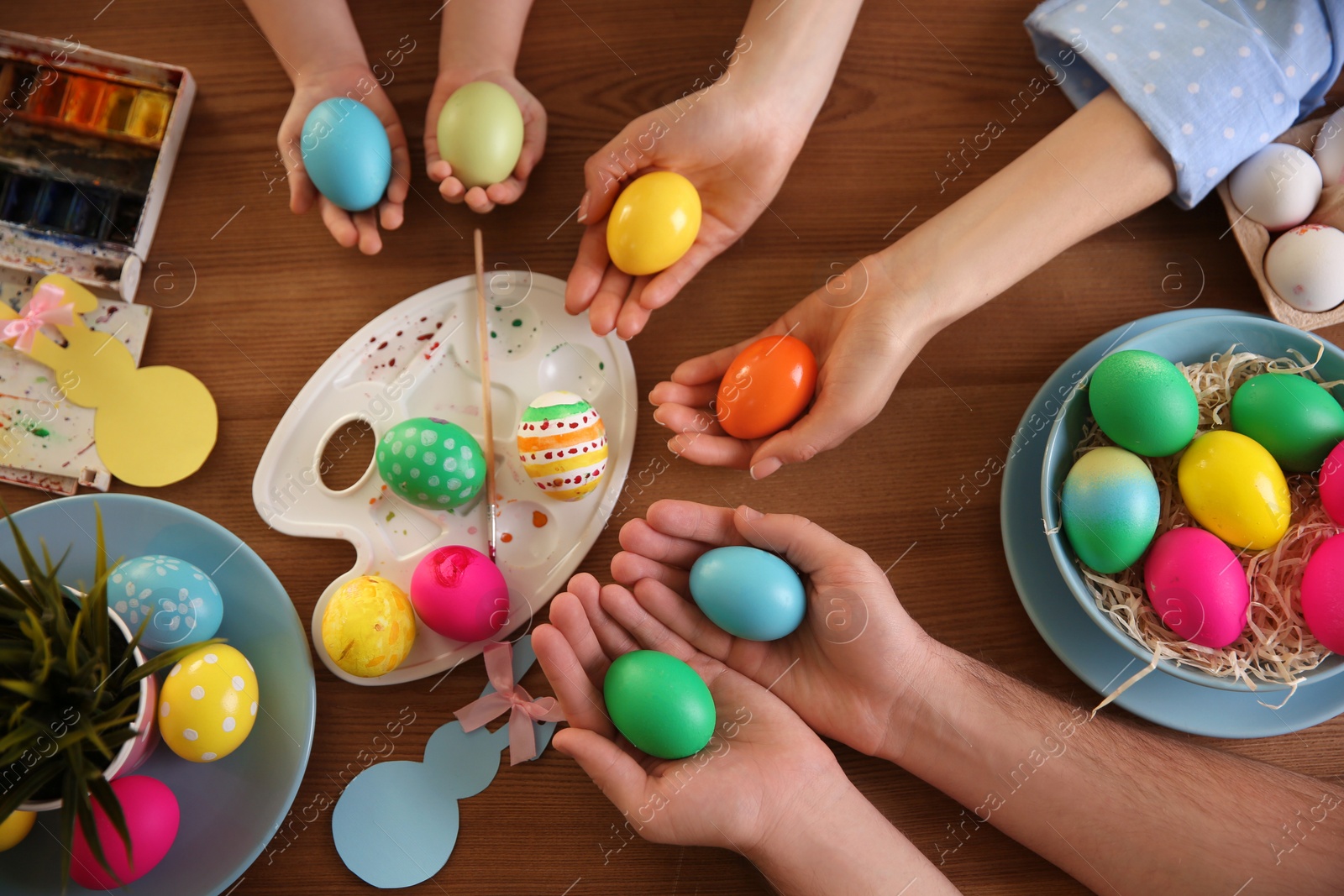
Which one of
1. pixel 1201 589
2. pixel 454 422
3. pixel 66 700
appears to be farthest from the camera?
pixel 454 422

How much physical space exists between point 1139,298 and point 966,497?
40 cm

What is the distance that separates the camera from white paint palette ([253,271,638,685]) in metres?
1.07

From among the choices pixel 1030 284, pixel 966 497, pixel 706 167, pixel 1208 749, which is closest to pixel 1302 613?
pixel 1208 749

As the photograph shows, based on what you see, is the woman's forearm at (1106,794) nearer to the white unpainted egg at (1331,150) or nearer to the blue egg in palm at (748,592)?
the blue egg in palm at (748,592)

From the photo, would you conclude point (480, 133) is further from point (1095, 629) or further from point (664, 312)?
point (1095, 629)

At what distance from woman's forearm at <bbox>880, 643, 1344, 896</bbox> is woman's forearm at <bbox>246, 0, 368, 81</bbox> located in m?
1.20

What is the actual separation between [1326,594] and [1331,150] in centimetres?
63

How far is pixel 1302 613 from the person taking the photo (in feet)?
3.03

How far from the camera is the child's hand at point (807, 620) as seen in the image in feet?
3.15

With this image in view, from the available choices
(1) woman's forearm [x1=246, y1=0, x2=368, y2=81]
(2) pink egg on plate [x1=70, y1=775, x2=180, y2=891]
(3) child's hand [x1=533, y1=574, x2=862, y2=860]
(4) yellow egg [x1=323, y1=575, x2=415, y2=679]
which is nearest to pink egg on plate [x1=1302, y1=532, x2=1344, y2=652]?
(3) child's hand [x1=533, y1=574, x2=862, y2=860]

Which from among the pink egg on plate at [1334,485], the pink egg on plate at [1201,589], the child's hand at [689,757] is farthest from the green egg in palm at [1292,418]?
the child's hand at [689,757]

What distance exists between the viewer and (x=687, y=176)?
113cm

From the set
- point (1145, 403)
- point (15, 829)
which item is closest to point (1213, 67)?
point (1145, 403)

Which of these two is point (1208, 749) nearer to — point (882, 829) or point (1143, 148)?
point (882, 829)
